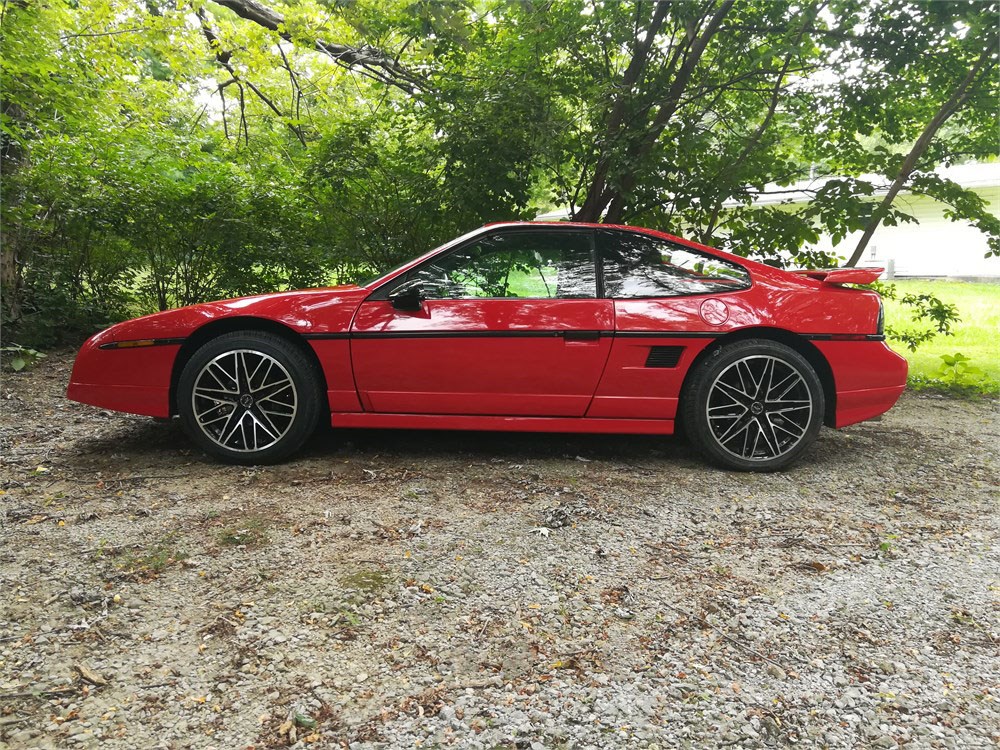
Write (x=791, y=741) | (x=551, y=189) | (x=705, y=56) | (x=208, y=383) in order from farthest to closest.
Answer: (x=551, y=189)
(x=705, y=56)
(x=208, y=383)
(x=791, y=741)

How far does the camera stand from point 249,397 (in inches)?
137

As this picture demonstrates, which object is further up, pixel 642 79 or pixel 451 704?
pixel 642 79

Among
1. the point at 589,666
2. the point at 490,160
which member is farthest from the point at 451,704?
the point at 490,160

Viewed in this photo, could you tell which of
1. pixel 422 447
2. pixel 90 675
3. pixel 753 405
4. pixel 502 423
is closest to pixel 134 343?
pixel 422 447

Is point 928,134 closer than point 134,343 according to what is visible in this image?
No

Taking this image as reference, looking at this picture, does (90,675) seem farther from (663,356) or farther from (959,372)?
(959,372)

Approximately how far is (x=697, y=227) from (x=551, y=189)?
4.73 ft

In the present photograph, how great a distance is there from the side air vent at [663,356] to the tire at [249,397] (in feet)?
6.00

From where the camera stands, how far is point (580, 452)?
3891 millimetres

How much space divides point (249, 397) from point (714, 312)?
2.58m

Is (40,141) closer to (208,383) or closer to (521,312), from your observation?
(208,383)

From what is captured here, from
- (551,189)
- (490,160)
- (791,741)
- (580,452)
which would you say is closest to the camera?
(791,741)

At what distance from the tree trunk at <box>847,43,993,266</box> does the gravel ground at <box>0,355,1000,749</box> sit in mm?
2404

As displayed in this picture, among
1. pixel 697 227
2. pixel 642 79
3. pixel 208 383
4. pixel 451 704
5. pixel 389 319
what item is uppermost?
pixel 642 79
